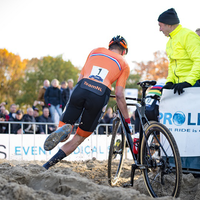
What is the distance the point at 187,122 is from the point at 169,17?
5.21ft

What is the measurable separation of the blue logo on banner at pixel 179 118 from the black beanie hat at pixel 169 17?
1.37 metres

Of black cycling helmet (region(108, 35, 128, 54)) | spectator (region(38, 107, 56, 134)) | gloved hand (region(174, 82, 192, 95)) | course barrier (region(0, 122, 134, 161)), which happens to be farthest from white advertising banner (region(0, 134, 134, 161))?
gloved hand (region(174, 82, 192, 95))

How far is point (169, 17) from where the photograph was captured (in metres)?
4.79

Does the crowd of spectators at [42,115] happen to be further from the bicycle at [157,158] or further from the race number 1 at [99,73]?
the bicycle at [157,158]

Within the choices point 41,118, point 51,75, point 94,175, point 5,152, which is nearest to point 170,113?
point 94,175

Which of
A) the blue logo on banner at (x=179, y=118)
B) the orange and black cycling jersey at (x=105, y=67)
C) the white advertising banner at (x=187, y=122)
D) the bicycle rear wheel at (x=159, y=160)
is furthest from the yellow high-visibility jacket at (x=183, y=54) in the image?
the bicycle rear wheel at (x=159, y=160)

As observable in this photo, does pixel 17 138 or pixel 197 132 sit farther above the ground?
pixel 197 132

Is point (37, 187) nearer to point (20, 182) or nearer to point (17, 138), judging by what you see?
point (20, 182)

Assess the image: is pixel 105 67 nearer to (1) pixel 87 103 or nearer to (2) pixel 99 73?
(2) pixel 99 73

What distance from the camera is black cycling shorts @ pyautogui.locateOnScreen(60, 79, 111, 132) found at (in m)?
4.43

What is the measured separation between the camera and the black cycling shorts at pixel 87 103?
4.43 m

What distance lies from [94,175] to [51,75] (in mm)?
36656

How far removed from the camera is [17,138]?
32.4 feet

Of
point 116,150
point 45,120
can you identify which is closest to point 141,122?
point 116,150
